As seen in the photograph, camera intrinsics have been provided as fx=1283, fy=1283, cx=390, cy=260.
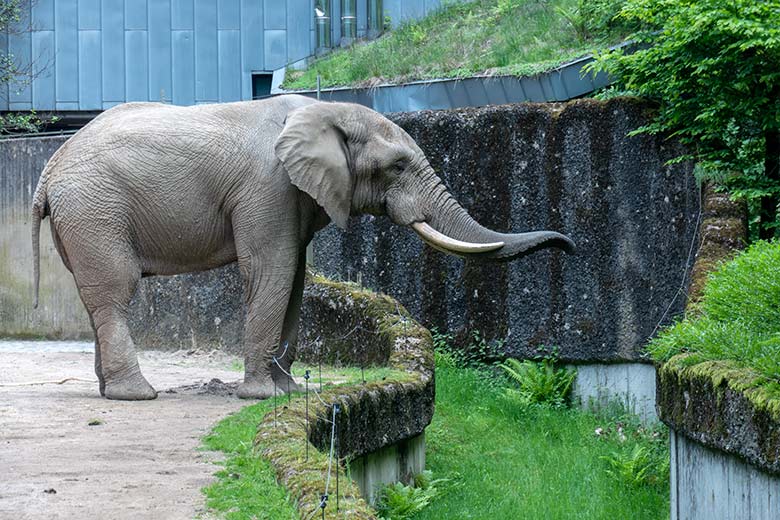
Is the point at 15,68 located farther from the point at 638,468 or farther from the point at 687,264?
the point at 638,468

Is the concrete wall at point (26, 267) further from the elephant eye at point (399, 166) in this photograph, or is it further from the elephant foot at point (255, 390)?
the elephant eye at point (399, 166)

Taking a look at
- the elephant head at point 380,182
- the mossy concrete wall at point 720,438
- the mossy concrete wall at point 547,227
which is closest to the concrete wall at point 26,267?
the mossy concrete wall at point 547,227

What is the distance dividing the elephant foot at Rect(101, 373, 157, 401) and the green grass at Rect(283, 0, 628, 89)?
→ 7.74 meters

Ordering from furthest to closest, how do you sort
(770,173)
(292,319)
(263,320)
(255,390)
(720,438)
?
(770,173) → (292,319) → (263,320) → (255,390) → (720,438)

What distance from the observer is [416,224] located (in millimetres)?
11320

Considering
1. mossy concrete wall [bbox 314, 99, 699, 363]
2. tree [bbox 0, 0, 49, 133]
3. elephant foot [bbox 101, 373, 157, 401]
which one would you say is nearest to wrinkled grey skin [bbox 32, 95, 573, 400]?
elephant foot [bbox 101, 373, 157, 401]

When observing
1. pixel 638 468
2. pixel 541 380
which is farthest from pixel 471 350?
pixel 638 468

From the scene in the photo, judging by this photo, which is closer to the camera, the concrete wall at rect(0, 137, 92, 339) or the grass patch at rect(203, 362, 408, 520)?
the grass patch at rect(203, 362, 408, 520)

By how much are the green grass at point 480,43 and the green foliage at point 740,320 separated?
6717 millimetres

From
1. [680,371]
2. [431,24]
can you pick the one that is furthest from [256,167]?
[431,24]

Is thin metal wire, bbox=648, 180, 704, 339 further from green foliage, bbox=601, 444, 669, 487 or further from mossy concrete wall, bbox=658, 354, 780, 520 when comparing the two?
mossy concrete wall, bbox=658, 354, 780, 520

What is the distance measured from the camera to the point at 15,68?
27.8 metres

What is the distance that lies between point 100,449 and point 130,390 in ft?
8.59

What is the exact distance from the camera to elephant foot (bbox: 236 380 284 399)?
10.9 meters
